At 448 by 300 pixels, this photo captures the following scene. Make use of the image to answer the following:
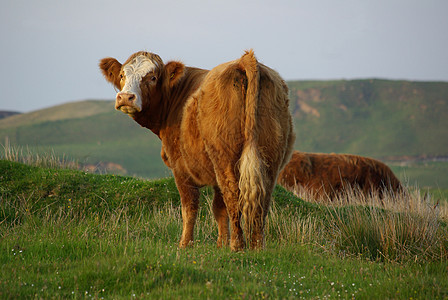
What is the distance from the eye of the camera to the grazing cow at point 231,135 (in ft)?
18.6

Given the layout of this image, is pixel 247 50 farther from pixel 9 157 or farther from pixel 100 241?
pixel 9 157

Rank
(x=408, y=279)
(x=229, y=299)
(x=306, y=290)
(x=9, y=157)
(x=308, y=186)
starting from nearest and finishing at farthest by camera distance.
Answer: (x=229, y=299) < (x=306, y=290) < (x=408, y=279) < (x=9, y=157) < (x=308, y=186)

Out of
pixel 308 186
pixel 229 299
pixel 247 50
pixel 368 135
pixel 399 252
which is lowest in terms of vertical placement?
pixel 368 135

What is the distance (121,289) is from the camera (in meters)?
4.41

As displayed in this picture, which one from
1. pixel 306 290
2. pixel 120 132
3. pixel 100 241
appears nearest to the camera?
pixel 306 290

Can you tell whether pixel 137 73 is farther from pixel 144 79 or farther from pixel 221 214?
pixel 221 214

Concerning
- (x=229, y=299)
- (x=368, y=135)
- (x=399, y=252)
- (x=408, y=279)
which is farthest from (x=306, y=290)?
(x=368, y=135)

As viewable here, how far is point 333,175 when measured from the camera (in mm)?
14445

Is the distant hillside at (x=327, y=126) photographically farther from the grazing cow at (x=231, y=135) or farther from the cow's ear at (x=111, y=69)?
the grazing cow at (x=231, y=135)

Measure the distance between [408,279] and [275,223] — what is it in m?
3.19

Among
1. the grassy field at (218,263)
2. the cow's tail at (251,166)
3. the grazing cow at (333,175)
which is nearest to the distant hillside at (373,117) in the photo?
the grazing cow at (333,175)

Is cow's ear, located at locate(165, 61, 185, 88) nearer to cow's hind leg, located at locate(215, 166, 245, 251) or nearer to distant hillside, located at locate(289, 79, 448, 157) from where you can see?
cow's hind leg, located at locate(215, 166, 245, 251)

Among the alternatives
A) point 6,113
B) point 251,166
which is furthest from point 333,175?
point 6,113

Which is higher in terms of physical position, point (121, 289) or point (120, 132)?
point (121, 289)
